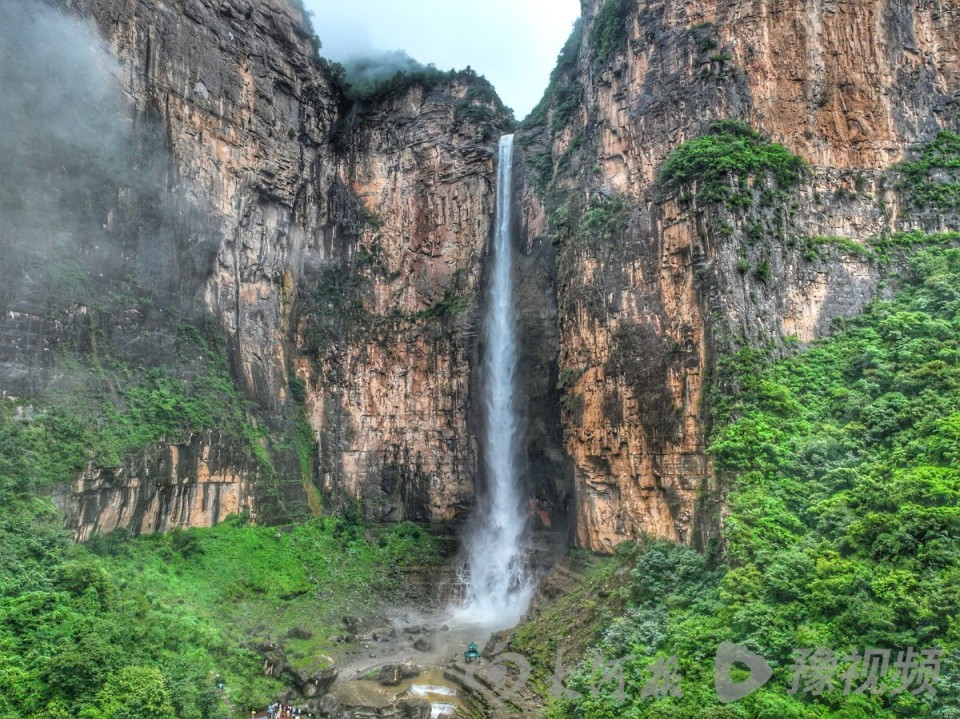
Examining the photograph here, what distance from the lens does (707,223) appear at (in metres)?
17.6

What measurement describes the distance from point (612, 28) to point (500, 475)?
58.4ft

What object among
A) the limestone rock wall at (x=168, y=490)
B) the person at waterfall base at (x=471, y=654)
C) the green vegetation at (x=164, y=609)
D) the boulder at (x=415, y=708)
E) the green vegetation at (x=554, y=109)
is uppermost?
the green vegetation at (x=554, y=109)

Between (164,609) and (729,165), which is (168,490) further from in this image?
(729,165)

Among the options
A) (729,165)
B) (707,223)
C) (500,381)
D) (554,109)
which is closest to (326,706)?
(500,381)

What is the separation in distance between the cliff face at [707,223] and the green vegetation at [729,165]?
31 cm

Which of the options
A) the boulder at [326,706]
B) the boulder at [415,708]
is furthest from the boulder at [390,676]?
the boulder at [326,706]

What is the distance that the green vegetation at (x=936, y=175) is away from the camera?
61.0 ft

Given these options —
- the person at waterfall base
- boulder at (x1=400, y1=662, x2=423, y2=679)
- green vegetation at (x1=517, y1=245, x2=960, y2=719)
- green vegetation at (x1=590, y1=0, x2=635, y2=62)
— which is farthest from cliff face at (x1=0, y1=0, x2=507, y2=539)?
green vegetation at (x1=517, y1=245, x2=960, y2=719)

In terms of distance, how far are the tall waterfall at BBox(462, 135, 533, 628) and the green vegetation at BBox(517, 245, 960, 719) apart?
6411 mm

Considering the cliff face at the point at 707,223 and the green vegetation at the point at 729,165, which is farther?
the green vegetation at the point at 729,165

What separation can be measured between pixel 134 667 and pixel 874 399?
55.4 feet

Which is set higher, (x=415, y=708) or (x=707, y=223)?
(x=707, y=223)

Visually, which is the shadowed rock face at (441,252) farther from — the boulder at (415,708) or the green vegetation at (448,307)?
the boulder at (415,708)

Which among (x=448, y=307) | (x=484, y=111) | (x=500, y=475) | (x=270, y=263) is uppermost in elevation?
(x=484, y=111)
